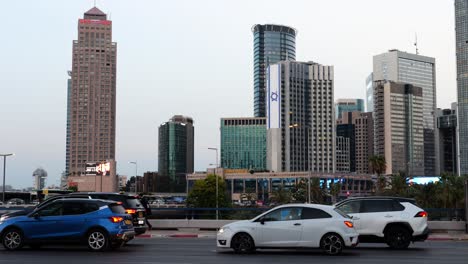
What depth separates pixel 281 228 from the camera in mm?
18797

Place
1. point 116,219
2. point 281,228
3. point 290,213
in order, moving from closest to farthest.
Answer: point 281,228 → point 290,213 → point 116,219

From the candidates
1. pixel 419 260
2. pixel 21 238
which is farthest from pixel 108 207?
pixel 419 260

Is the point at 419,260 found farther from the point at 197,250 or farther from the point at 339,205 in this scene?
the point at 197,250

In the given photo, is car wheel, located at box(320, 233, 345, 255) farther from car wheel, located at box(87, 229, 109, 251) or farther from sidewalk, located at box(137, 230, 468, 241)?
sidewalk, located at box(137, 230, 468, 241)

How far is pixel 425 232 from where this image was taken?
21109mm

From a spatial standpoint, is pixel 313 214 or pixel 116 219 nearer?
pixel 313 214

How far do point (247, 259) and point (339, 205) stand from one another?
5.50 metres

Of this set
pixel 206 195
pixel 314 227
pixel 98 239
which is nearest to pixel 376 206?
pixel 314 227

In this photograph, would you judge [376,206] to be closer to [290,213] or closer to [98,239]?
[290,213]

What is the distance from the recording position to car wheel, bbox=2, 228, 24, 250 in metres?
20.1

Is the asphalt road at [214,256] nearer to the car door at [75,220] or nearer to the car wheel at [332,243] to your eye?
the car wheel at [332,243]

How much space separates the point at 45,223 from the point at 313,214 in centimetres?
816

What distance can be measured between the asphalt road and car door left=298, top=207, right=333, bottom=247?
0.41 metres

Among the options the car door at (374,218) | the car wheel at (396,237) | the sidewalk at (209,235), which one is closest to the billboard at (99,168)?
the sidewalk at (209,235)
